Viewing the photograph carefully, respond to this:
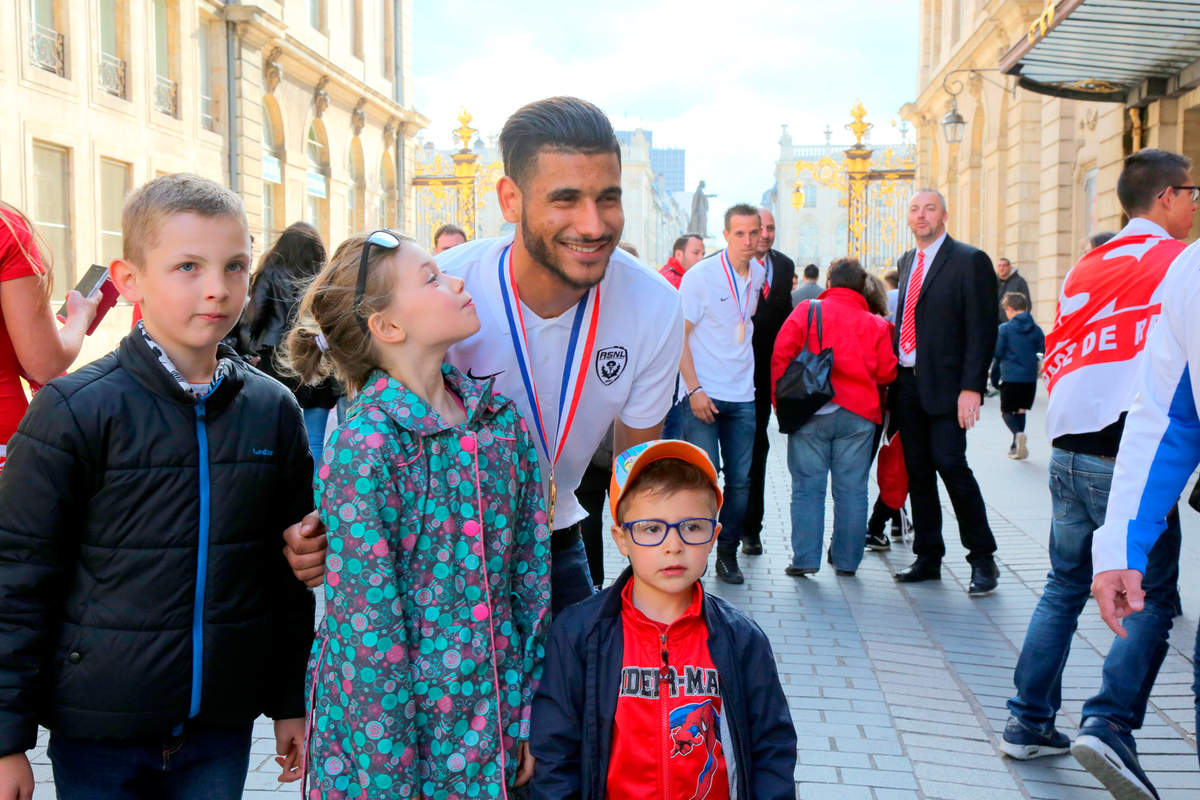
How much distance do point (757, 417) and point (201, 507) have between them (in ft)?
19.7

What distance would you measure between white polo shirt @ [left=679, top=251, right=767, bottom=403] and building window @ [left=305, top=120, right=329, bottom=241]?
20560 mm

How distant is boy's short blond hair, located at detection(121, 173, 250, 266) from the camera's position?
2.24 meters

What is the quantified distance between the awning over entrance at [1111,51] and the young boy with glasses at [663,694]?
997cm

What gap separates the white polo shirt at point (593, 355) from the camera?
9.21 ft

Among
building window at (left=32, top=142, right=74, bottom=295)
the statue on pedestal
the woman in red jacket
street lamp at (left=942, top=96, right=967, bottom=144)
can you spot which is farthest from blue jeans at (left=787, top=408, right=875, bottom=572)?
the statue on pedestal

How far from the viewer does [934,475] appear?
7008 mm

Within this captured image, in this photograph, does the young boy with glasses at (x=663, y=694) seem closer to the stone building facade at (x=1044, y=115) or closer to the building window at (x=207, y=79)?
the stone building facade at (x=1044, y=115)

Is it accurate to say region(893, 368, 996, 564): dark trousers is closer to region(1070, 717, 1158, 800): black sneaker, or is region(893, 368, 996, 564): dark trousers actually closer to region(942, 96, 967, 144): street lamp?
region(1070, 717, 1158, 800): black sneaker


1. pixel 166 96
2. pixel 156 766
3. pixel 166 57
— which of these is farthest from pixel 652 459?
pixel 166 57

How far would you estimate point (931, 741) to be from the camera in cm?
422

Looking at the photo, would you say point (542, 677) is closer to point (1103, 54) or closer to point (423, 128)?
point (1103, 54)

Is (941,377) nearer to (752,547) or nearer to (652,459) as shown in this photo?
(752,547)

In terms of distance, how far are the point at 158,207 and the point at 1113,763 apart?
3225mm

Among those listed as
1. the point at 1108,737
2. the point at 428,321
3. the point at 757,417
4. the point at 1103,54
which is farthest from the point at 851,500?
the point at 1103,54
